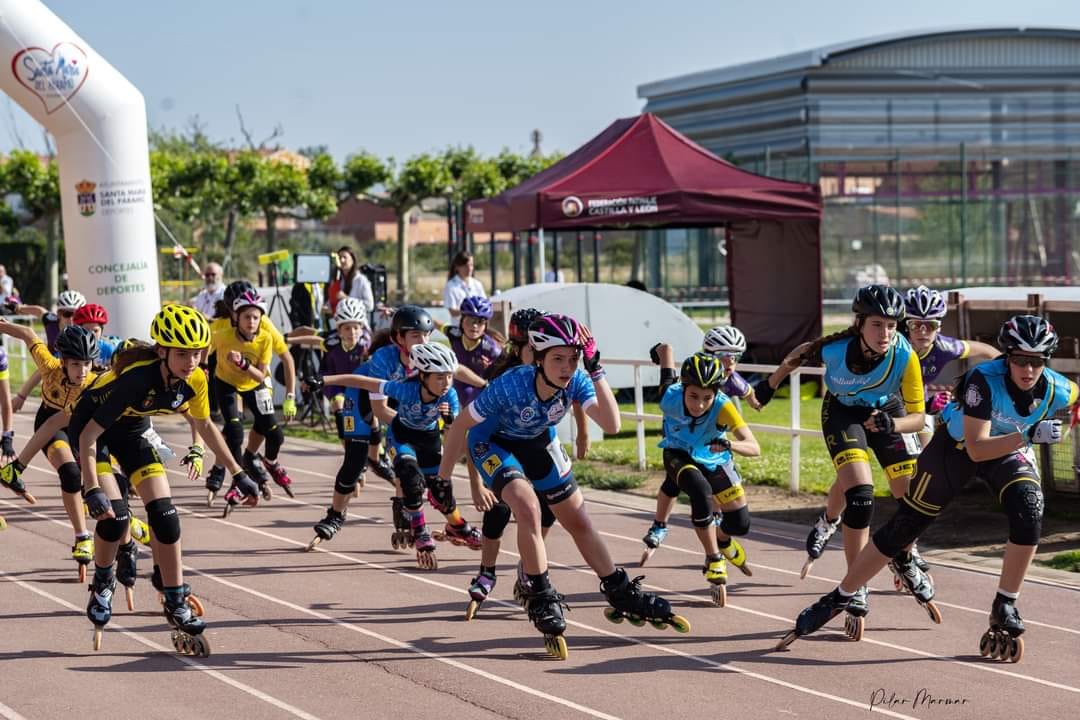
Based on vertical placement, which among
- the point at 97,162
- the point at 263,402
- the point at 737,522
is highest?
the point at 97,162

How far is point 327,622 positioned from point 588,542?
6.31 ft

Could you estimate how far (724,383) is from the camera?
1112cm

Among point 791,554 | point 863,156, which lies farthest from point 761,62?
point 791,554

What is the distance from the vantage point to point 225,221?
5862 centimetres

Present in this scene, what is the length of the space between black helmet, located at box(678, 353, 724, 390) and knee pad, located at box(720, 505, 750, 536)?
0.84 meters

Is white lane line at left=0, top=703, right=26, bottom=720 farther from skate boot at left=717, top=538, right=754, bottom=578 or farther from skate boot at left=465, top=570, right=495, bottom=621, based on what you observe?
skate boot at left=717, top=538, right=754, bottom=578

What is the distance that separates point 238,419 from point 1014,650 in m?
8.02

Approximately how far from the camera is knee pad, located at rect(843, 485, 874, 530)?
29.7 feet

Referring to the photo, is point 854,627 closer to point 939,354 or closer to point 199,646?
point 939,354

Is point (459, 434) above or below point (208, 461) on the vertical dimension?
above

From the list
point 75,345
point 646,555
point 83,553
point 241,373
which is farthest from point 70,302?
point 646,555

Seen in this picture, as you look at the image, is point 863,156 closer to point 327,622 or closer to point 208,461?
point 208,461

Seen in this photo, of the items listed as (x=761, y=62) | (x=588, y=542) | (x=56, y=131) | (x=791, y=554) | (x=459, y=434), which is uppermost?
(x=761, y=62)

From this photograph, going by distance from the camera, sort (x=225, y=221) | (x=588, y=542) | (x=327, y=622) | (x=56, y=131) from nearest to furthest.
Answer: (x=588, y=542) < (x=327, y=622) < (x=56, y=131) < (x=225, y=221)
